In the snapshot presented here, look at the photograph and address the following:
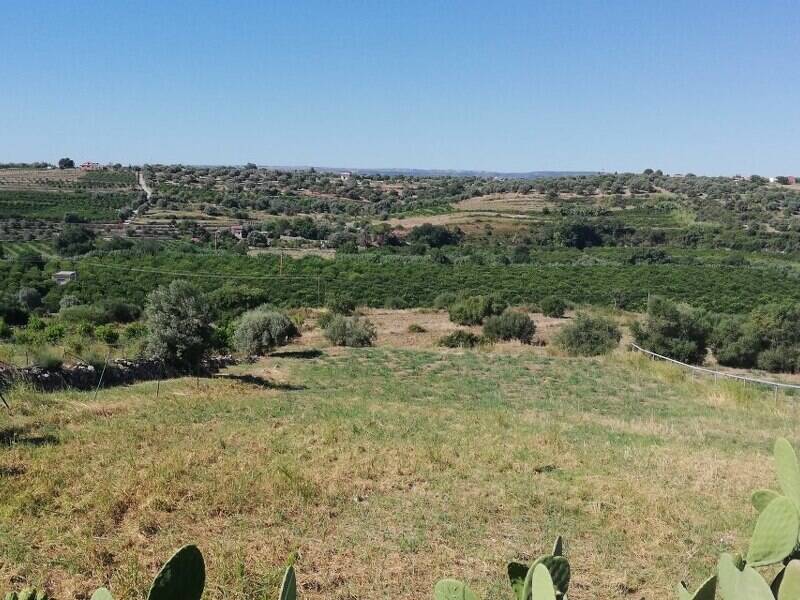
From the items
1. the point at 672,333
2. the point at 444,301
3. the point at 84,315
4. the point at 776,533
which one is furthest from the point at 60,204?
the point at 776,533

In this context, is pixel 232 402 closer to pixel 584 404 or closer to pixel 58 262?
pixel 584 404

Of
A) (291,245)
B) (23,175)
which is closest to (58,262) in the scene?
(291,245)

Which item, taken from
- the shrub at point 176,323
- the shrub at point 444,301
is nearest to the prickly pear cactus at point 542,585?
the shrub at point 176,323

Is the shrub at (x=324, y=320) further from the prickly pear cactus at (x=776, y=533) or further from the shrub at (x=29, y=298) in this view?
the prickly pear cactus at (x=776, y=533)

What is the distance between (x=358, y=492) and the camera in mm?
6926

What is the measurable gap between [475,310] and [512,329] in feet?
14.2

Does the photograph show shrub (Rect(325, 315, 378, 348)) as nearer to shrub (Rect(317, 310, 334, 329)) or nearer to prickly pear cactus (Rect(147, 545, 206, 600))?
shrub (Rect(317, 310, 334, 329))

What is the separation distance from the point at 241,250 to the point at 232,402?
47.0 meters

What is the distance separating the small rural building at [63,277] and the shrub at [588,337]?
2946cm

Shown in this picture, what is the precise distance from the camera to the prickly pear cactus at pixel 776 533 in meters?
2.16

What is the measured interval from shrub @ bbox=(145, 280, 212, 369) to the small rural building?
2733 centimetres

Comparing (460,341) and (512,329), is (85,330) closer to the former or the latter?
(460,341)

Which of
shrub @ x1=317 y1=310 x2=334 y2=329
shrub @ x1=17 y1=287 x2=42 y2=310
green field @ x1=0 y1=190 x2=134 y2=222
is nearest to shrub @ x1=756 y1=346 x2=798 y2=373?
shrub @ x1=317 y1=310 x2=334 y2=329

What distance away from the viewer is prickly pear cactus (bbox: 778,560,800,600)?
6.07 feet
